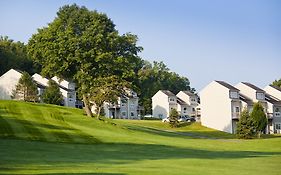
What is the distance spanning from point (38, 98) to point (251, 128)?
39504mm

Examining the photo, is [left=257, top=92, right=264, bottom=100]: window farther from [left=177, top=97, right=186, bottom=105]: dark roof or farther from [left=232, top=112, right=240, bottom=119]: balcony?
[left=177, top=97, right=186, bottom=105]: dark roof

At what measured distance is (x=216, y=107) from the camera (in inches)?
3696

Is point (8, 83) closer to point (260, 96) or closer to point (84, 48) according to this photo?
point (84, 48)

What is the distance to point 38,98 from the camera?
280 ft

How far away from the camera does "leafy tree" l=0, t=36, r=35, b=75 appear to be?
106 m

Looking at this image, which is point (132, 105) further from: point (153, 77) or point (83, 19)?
point (83, 19)

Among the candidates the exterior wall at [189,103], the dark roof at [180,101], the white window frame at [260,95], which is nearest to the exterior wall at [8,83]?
the dark roof at [180,101]

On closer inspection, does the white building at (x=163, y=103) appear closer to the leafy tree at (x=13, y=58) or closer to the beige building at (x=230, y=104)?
the beige building at (x=230, y=104)

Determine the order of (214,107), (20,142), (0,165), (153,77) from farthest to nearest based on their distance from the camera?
(153,77) → (214,107) → (20,142) → (0,165)

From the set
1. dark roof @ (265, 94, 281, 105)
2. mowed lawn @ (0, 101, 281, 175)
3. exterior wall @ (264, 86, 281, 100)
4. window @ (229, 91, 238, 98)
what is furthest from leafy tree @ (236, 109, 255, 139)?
exterior wall @ (264, 86, 281, 100)

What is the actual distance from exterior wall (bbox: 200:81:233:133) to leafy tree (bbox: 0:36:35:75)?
4293 cm

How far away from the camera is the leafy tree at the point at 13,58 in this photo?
106 metres

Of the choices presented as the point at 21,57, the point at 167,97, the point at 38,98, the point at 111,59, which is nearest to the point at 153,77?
the point at 167,97

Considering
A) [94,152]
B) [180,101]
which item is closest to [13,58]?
[180,101]
